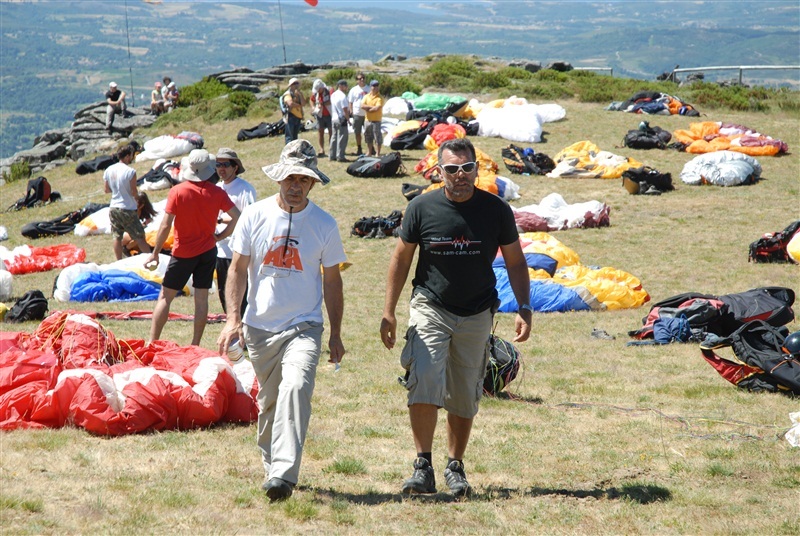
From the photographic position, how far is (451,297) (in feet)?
16.1

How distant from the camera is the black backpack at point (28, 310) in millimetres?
10156

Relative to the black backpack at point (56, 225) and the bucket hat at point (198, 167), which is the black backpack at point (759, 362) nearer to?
the bucket hat at point (198, 167)

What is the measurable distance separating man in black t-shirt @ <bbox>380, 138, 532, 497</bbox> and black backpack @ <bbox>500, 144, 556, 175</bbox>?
48.5ft

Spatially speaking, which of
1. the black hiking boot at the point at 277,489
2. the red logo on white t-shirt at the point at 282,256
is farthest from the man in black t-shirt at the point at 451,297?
the black hiking boot at the point at 277,489

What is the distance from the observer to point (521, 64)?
121ft

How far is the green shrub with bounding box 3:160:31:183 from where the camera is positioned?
27.6 m

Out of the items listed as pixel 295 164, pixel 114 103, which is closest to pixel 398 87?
pixel 114 103

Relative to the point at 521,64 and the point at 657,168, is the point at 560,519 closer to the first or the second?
the point at 657,168

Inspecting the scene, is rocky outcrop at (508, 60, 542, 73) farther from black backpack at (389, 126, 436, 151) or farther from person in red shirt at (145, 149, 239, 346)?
person in red shirt at (145, 149, 239, 346)

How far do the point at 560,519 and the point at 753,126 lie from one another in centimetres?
2174

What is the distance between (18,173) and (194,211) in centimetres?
2242

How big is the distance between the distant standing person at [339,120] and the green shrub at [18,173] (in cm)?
1170

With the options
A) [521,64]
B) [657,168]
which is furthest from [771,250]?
[521,64]

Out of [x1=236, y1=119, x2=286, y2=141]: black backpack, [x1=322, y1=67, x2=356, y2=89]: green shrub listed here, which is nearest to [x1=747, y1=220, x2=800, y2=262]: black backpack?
[x1=236, y1=119, x2=286, y2=141]: black backpack
